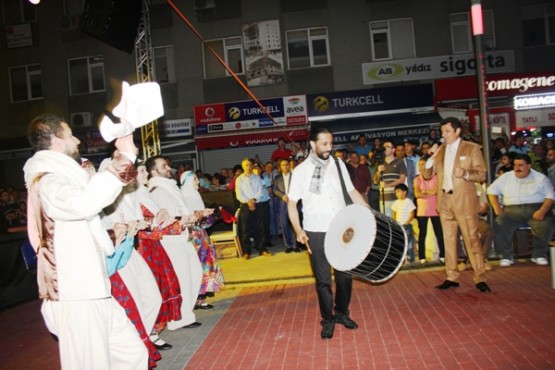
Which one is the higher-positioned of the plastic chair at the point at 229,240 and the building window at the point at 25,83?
the building window at the point at 25,83

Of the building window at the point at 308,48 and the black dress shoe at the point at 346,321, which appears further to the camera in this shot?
the building window at the point at 308,48

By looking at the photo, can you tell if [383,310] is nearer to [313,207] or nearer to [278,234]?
[313,207]

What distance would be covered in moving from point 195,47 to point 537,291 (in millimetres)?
18360

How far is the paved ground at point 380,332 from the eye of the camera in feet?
14.7

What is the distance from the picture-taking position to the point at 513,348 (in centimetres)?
446

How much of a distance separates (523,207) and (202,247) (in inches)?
210

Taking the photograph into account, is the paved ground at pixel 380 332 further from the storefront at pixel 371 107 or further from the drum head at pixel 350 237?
the storefront at pixel 371 107

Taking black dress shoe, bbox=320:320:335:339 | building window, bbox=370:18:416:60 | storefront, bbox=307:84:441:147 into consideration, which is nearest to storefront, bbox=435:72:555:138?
storefront, bbox=307:84:441:147

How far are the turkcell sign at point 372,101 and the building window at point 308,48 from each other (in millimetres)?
1954

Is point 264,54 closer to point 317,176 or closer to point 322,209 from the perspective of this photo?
point 317,176

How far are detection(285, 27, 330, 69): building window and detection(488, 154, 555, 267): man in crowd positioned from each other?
13.8m

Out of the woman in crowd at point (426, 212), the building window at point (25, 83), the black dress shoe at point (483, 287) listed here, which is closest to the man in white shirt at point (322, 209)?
the black dress shoe at point (483, 287)

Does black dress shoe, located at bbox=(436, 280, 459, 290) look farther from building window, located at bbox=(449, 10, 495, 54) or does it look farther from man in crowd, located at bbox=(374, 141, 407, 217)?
building window, located at bbox=(449, 10, 495, 54)

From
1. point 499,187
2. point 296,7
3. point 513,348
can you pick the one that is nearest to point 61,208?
point 513,348
